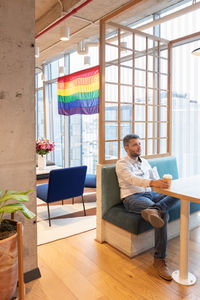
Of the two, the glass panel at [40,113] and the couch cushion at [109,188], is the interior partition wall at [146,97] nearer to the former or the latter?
the couch cushion at [109,188]

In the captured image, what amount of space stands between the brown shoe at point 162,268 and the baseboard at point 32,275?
3.21ft

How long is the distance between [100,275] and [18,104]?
5.04 feet

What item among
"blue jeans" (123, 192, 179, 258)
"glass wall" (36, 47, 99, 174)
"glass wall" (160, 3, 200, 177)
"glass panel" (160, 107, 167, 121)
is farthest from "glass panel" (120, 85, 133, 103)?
"glass wall" (36, 47, 99, 174)

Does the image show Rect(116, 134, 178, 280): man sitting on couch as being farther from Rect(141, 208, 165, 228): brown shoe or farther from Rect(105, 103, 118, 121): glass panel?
Rect(105, 103, 118, 121): glass panel

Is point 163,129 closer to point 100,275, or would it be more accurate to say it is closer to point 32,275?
point 100,275

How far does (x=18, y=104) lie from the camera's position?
1934mm

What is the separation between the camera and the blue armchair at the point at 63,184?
3.00 m

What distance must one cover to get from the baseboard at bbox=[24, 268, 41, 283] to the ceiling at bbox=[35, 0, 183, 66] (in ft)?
9.19

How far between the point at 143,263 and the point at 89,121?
3692 millimetres

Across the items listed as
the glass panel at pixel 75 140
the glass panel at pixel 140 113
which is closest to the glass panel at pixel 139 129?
the glass panel at pixel 140 113

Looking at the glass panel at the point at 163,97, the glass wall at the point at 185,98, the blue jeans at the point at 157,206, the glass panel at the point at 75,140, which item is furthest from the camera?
the glass panel at the point at 75,140

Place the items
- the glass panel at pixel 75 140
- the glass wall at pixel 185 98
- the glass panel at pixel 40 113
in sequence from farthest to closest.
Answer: the glass panel at pixel 40 113, the glass panel at pixel 75 140, the glass wall at pixel 185 98

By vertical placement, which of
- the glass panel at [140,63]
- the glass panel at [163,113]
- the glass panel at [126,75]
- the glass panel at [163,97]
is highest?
the glass panel at [140,63]

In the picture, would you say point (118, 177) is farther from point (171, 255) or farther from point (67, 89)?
point (67, 89)
